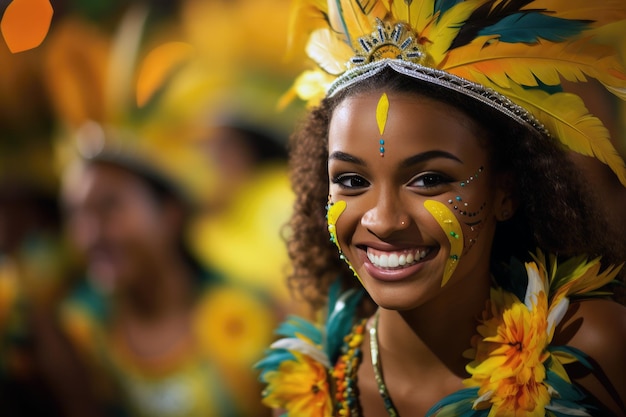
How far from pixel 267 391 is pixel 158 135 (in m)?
1.69

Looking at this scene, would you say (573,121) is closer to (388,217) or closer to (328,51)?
(388,217)

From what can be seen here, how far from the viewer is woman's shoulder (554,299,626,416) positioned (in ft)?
4.48

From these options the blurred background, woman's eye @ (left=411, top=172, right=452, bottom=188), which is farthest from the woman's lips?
the blurred background

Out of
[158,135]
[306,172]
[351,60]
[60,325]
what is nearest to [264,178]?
[158,135]

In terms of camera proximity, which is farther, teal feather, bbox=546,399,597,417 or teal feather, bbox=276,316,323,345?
teal feather, bbox=276,316,323,345

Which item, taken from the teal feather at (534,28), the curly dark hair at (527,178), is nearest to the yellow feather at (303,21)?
the curly dark hair at (527,178)

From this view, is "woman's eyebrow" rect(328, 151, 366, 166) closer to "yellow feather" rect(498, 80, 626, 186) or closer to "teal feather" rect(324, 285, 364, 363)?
"yellow feather" rect(498, 80, 626, 186)

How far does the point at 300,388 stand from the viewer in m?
1.64

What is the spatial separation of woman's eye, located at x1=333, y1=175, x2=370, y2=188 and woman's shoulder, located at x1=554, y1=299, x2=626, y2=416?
18.6 inches

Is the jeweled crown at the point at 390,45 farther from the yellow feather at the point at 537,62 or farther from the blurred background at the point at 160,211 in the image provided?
the blurred background at the point at 160,211

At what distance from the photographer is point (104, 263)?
300 centimetres

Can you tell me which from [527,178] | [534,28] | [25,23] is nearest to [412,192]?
[527,178]

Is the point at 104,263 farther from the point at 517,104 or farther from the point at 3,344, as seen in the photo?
the point at 517,104

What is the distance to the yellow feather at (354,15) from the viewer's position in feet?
4.64
